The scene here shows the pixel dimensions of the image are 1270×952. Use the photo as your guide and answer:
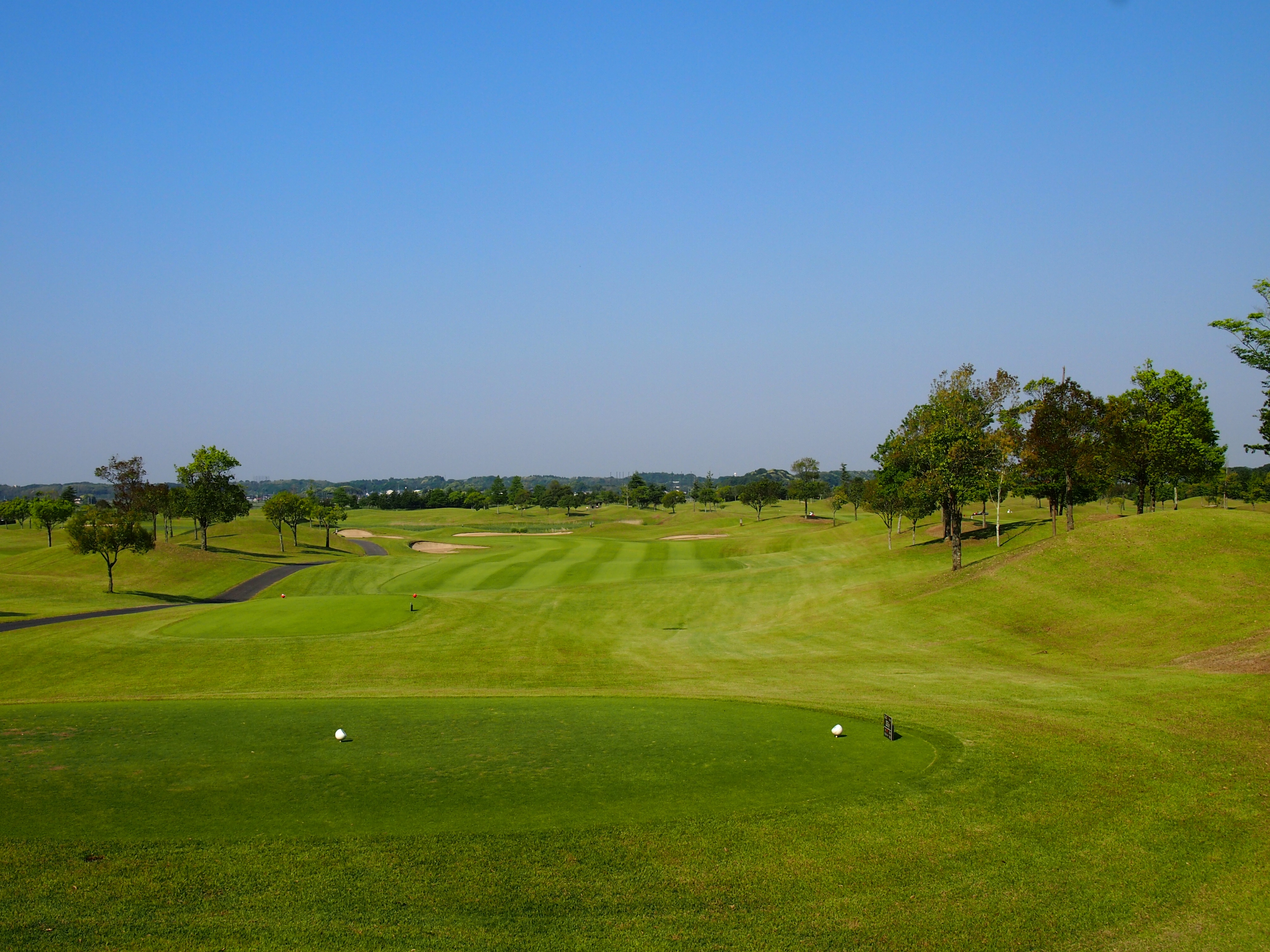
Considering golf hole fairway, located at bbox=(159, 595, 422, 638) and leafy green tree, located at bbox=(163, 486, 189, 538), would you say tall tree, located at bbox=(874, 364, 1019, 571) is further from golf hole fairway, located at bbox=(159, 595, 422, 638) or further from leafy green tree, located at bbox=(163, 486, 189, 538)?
leafy green tree, located at bbox=(163, 486, 189, 538)

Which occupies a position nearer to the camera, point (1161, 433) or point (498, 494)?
point (1161, 433)

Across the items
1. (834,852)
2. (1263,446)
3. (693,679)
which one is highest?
(1263,446)

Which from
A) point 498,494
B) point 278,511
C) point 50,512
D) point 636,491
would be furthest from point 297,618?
point 498,494

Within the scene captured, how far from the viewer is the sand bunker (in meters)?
93.6

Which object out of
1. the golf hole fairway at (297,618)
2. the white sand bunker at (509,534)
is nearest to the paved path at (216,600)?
the golf hole fairway at (297,618)

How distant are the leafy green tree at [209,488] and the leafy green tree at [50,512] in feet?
51.3

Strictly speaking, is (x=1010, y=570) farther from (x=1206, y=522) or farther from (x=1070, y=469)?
(x=1070, y=469)

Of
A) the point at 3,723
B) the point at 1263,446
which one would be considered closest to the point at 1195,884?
the point at 3,723

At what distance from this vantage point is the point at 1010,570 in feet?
125

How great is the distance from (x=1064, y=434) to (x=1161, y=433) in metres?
8.32

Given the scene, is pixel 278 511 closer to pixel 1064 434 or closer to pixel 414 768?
pixel 1064 434

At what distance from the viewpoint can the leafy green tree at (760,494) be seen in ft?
389

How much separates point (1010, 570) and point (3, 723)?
37.9 metres

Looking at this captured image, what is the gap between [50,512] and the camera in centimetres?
8712
